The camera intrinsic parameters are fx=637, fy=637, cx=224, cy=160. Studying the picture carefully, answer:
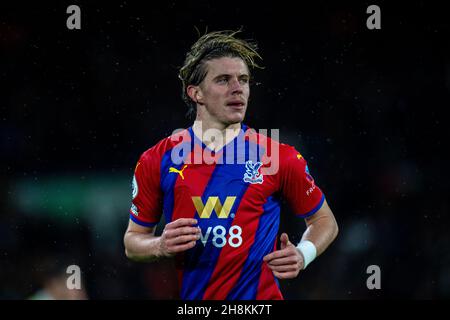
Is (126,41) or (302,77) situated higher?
(126,41)

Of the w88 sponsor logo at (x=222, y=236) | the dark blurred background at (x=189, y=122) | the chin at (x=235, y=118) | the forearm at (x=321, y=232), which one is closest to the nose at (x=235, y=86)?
the chin at (x=235, y=118)

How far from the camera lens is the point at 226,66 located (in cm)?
397

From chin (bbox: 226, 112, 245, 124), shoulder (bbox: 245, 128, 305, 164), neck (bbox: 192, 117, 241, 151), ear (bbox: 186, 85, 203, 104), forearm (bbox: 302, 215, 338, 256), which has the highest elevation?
ear (bbox: 186, 85, 203, 104)

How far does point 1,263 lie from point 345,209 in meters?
3.62

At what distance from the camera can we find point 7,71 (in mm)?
6949

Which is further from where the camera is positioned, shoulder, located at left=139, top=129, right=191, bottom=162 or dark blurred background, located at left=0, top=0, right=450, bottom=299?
dark blurred background, located at left=0, top=0, right=450, bottom=299

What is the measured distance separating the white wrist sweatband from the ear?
3.66 feet

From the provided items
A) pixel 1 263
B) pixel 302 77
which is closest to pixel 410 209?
pixel 302 77

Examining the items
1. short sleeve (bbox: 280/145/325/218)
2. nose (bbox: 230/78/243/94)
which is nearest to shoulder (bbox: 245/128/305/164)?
short sleeve (bbox: 280/145/325/218)

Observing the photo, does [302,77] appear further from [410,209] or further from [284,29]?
[410,209]

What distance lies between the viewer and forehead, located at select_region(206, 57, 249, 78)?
155 inches

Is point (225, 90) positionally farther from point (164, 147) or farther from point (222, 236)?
point (222, 236)

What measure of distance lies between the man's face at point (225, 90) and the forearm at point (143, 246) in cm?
85

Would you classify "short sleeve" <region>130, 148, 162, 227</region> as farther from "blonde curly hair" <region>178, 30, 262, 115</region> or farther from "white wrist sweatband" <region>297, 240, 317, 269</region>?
"white wrist sweatband" <region>297, 240, 317, 269</region>
